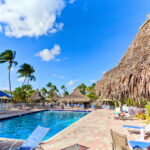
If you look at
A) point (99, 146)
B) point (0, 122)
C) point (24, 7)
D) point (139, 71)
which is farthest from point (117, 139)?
point (0, 122)

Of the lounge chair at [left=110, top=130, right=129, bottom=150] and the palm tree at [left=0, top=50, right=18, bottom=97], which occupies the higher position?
the palm tree at [left=0, top=50, right=18, bottom=97]

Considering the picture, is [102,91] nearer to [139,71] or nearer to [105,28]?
[139,71]

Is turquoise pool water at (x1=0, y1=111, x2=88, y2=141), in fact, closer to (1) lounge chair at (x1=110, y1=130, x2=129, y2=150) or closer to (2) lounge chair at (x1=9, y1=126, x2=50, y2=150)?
(2) lounge chair at (x1=9, y1=126, x2=50, y2=150)

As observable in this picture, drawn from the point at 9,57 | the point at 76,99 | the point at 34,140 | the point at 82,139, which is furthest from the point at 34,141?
the point at 9,57

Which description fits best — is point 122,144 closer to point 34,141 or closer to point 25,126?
point 34,141

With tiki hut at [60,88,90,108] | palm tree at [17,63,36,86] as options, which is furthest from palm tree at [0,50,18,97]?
tiki hut at [60,88,90,108]

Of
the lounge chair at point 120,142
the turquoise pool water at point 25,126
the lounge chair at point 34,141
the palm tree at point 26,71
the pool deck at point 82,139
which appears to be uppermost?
the palm tree at point 26,71

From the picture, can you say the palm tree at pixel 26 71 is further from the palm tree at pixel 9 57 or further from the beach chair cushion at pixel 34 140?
the beach chair cushion at pixel 34 140

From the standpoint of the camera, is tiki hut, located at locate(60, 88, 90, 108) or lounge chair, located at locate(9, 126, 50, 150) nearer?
lounge chair, located at locate(9, 126, 50, 150)

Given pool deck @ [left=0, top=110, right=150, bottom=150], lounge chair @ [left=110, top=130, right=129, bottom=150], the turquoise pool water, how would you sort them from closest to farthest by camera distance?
lounge chair @ [left=110, top=130, right=129, bottom=150]
pool deck @ [left=0, top=110, right=150, bottom=150]
the turquoise pool water

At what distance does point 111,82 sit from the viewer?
20.0 ft

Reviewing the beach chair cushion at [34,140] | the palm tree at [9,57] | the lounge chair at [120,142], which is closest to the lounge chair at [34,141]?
the beach chair cushion at [34,140]

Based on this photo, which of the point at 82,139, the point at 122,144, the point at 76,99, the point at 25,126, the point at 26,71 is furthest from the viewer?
the point at 26,71

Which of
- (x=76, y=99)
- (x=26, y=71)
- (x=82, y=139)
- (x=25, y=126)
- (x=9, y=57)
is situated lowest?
(x=25, y=126)
